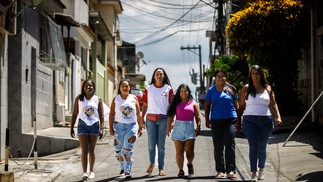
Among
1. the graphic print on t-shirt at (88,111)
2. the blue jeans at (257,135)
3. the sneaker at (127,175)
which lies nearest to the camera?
the blue jeans at (257,135)

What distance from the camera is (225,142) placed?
9.55m

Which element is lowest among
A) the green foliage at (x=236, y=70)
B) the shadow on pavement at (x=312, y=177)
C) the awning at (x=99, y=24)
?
the shadow on pavement at (x=312, y=177)

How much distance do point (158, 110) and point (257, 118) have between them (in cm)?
168

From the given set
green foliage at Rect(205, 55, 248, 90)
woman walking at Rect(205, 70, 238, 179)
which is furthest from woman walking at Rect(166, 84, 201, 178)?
green foliage at Rect(205, 55, 248, 90)

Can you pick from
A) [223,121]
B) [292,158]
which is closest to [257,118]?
[223,121]

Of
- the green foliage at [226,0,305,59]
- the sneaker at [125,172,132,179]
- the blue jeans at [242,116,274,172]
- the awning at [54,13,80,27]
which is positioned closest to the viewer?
the blue jeans at [242,116,274,172]

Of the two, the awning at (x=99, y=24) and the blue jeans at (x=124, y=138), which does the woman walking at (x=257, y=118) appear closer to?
the blue jeans at (x=124, y=138)

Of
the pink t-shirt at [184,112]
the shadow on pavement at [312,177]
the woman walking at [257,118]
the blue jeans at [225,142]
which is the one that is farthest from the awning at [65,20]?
the shadow on pavement at [312,177]

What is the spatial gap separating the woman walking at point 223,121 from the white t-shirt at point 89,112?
1853 mm

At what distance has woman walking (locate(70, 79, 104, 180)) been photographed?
9.87 metres

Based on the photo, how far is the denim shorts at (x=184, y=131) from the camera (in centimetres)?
983

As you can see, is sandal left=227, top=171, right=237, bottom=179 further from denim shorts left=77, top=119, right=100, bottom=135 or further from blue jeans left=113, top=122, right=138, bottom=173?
denim shorts left=77, top=119, right=100, bottom=135

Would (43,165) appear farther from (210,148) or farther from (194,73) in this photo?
(194,73)

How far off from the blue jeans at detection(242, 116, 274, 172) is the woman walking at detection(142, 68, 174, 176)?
Answer: 147 centimetres
